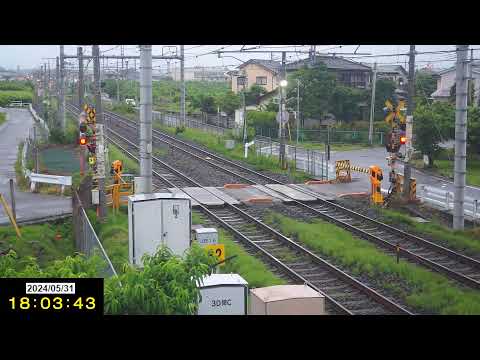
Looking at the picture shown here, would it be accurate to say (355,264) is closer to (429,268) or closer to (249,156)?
(429,268)

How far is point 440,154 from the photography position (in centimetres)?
1883

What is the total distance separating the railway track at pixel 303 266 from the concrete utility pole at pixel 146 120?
1.89 m

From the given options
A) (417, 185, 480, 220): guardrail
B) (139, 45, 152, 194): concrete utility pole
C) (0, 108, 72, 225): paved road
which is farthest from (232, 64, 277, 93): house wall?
(139, 45, 152, 194): concrete utility pole

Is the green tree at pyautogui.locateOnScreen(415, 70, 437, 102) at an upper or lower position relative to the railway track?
upper

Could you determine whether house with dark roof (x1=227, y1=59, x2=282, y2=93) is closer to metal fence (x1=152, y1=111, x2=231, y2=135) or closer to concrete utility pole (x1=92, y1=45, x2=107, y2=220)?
metal fence (x1=152, y1=111, x2=231, y2=135)

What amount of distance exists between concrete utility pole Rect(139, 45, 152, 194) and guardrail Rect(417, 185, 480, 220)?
18.3 ft

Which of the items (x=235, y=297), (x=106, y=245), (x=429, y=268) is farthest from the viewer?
(x=106, y=245)

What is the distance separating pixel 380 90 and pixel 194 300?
23.8 meters

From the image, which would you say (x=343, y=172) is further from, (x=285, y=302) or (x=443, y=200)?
(x=285, y=302)

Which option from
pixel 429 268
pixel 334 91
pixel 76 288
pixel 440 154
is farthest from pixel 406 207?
pixel 334 91

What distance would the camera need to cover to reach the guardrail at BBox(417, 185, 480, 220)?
36.0 feet

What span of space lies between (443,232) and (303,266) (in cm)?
267

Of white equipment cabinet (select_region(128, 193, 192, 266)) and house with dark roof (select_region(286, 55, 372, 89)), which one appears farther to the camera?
house with dark roof (select_region(286, 55, 372, 89))
